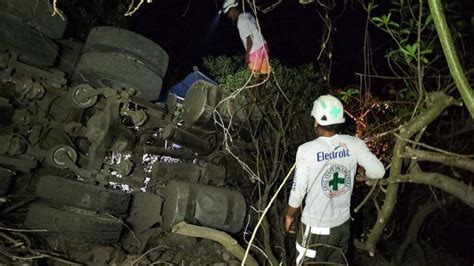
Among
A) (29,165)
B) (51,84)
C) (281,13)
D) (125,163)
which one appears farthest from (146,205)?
(281,13)

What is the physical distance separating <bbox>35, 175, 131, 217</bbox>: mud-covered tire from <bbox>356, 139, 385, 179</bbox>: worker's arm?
2782mm

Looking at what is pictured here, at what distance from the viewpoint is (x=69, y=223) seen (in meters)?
3.81

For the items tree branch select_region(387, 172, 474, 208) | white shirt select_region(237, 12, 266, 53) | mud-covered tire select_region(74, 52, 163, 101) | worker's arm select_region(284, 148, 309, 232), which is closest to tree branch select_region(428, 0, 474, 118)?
tree branch select_region(387, 172, 474, 208)

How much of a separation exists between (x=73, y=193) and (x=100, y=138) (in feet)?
2.18

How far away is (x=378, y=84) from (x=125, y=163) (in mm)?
11574

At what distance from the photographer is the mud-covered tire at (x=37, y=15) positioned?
3887 mm

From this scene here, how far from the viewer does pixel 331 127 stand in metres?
3.76

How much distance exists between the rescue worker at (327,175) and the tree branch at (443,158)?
120 centimetres

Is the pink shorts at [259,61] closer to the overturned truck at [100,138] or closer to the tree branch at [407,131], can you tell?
the overturned truck at [100,138]

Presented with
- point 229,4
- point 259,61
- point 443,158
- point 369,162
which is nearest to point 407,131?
point 443,158

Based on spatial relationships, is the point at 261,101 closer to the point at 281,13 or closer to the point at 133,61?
the point at 133,61

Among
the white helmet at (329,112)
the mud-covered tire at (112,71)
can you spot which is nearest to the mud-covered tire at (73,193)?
the mud-covered tire at (112,71)

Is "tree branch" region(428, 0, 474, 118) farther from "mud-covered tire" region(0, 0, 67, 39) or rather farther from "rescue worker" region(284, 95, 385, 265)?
"mud-covered tire" region(0, 0, 67, 39)

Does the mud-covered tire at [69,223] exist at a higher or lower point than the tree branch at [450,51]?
lower
